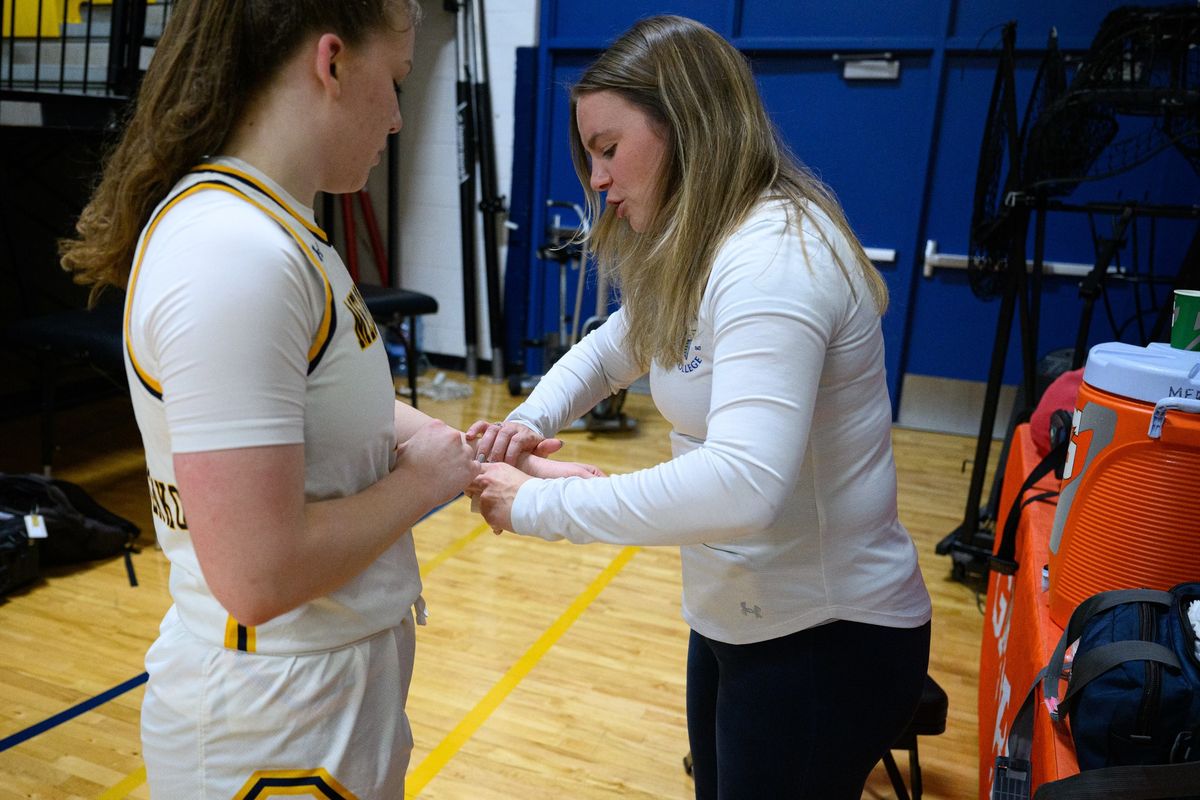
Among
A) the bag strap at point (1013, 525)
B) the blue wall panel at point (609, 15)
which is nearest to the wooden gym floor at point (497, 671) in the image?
the bag strap at point (1013, 525)

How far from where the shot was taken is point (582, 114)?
1325 millimetres

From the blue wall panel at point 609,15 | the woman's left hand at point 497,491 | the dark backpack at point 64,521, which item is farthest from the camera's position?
the blue wall panel at point 609,15

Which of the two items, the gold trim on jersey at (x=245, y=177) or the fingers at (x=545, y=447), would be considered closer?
the gold trim on jersey at (x=245, y=177)

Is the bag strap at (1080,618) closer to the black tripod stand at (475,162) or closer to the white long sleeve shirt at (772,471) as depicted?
the white long sleeve shirt at (772,471)

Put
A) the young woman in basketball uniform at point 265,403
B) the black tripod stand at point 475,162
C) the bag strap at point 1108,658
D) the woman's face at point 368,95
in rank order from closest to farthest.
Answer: the young woman in basketball uniform at point 265,403
the woman's face at point 368,95
the bag strap at point 1108,658
the black tripod stand at point 475,162

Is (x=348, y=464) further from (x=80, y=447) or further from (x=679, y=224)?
(x=80, y=447)

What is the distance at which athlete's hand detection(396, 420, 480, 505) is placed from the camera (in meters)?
1.01

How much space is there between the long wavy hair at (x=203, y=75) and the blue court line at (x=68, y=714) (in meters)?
1.43

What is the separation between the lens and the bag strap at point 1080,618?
1118 millimetres

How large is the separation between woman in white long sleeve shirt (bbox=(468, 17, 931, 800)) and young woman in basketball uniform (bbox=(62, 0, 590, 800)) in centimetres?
30

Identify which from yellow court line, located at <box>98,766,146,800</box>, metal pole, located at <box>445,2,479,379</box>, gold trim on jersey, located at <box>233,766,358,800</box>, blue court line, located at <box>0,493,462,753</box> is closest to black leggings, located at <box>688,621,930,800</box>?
gold trim on jersey, located at <box>233,766,358,800</box>

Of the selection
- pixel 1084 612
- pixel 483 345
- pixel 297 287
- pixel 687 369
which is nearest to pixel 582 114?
pixel 687 369

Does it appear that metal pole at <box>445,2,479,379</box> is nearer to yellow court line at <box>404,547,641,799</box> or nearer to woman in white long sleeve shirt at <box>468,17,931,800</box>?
yellow court line at <box>404,547,641,799</box>

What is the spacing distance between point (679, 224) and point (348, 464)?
547 millimetres
